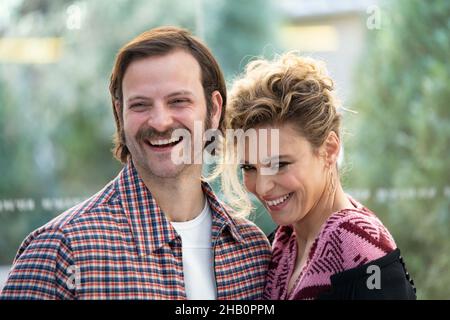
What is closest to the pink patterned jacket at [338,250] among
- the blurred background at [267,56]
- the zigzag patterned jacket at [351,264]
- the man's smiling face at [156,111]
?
the zigzag patterned jacket at [351,264]

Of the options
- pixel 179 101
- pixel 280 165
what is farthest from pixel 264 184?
pixel 179 101

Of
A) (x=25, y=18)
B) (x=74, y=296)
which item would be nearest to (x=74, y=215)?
(x=74, y=296)

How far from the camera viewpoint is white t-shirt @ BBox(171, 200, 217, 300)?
1871mm

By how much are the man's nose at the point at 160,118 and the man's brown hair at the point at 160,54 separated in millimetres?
148

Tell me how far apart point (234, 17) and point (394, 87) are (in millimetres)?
1112

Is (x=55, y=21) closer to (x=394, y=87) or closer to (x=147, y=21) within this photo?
(x=147, y=21)

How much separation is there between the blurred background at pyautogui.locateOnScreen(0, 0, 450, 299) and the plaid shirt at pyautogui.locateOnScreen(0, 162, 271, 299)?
96.7 inches

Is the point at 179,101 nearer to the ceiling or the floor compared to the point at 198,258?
nearer to the ceiling

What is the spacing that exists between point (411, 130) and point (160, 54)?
2.81 metres

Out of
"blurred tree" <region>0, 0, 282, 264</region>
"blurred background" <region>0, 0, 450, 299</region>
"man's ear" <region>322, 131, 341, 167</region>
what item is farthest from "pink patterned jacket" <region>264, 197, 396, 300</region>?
"blurred tree" <region>0, 0, 282, 264</region>

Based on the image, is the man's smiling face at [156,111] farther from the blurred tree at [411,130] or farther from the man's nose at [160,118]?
the blurred tree at [411,130]

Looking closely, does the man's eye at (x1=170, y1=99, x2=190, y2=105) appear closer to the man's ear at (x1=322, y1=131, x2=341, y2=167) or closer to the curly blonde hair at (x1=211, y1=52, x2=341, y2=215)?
the curly blonde hair at (x1=211, y1=52, x2=341, y2=215)

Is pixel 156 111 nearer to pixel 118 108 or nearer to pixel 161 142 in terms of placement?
pixel 161 142

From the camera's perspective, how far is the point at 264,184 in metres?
1.98
